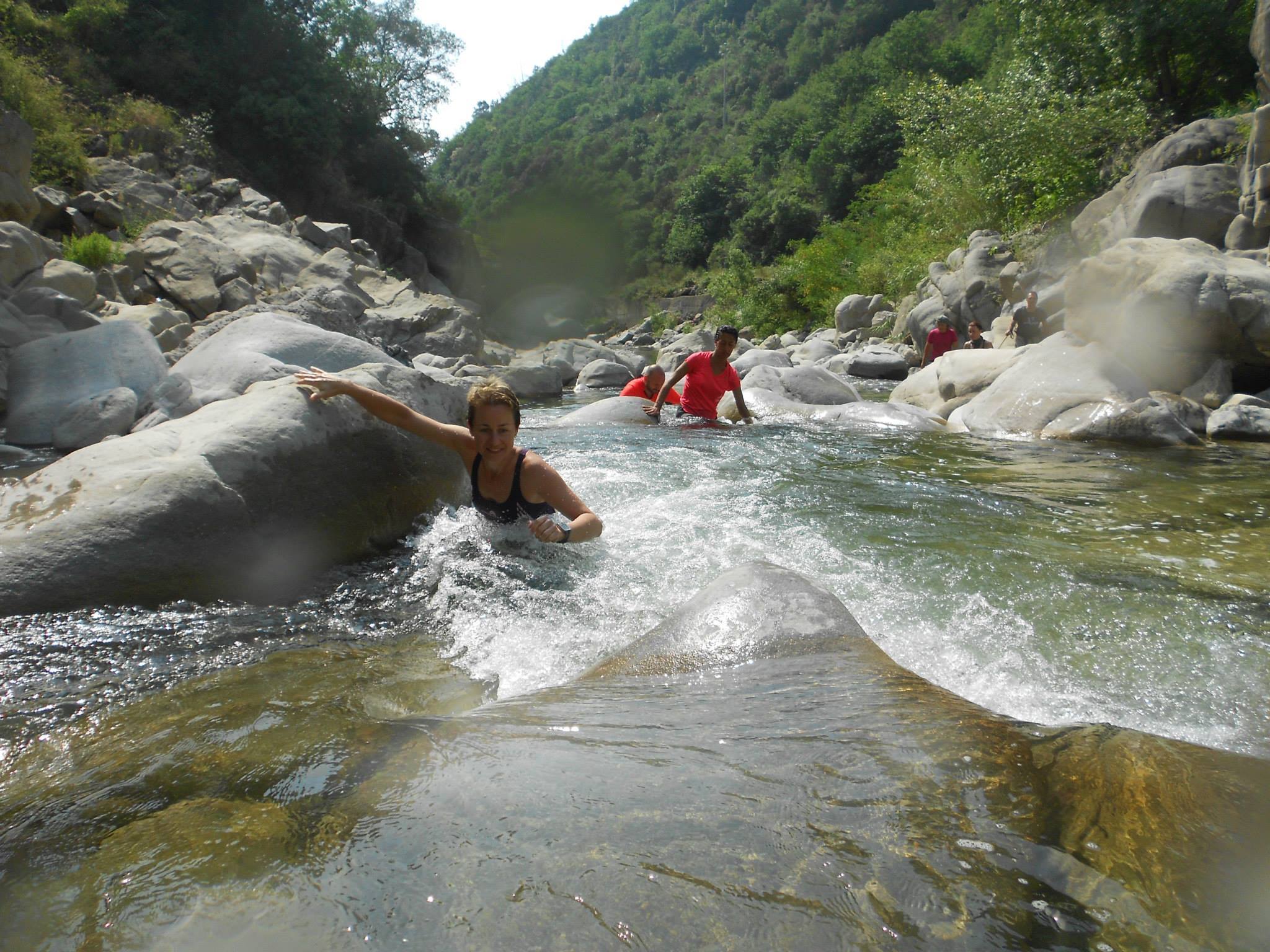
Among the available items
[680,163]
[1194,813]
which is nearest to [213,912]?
[1194,813]

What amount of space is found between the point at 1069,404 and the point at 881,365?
853 cm

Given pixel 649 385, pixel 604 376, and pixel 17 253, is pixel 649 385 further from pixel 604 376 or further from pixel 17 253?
pixel 604 376

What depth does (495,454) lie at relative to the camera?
3939 mm

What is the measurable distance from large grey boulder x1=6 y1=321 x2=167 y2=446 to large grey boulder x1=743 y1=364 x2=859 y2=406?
6.90 meters

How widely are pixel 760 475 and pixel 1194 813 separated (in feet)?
15.3

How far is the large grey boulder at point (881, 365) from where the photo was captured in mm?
15977

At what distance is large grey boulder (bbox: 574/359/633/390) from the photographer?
17125 mm

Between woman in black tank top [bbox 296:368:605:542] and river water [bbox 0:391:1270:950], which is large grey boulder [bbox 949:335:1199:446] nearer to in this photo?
river water [bbox 0:391:1270:950]

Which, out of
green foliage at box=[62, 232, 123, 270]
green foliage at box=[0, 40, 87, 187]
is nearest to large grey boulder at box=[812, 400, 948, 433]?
green foliage at box=[62, 232, 123, 270]

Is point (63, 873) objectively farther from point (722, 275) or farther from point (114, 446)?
point (722, 275)

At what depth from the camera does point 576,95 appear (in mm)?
77500

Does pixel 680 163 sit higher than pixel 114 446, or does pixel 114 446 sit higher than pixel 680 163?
pixel 680 163

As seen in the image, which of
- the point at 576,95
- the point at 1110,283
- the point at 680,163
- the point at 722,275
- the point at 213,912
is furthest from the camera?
the point at 576,95

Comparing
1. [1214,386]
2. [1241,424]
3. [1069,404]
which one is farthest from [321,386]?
[1214,386]
